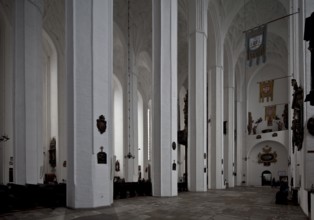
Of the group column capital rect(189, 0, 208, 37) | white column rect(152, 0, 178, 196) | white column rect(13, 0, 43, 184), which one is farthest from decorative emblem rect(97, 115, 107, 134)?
column capital rect(189, 0, 208, 37)

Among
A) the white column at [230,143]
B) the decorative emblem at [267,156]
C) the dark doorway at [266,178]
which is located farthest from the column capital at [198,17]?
the dark doorway at [266,178]

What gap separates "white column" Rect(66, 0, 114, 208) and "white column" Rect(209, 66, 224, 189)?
12.5 meters

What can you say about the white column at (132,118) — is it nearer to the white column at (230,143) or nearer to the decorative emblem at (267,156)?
the white column at (230,143)

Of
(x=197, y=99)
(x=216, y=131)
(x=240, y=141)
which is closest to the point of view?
(x=197, y=99)

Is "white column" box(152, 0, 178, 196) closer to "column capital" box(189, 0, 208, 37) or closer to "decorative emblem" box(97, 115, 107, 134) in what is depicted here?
"column capital" box(189, 0, 208, 37)

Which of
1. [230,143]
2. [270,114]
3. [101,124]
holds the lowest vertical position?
[230,143]

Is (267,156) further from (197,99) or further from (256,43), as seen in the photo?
(256,43)

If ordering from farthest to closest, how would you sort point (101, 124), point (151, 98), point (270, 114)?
point (270, 114), point (151, 98), point (101, 124)

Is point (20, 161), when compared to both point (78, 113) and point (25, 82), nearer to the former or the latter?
point (25, 82)

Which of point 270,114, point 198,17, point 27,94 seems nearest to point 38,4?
point 27,94

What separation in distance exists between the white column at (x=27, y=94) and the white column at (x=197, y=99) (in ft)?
27.5

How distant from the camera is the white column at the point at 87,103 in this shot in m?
11.2

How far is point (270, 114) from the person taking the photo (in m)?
33.7

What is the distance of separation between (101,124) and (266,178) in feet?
87.5
